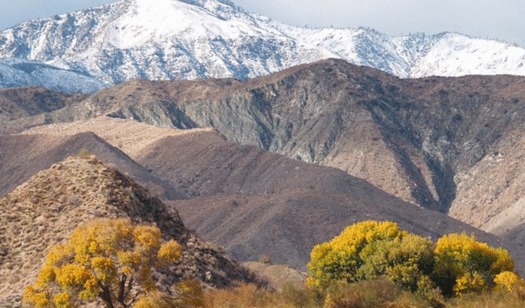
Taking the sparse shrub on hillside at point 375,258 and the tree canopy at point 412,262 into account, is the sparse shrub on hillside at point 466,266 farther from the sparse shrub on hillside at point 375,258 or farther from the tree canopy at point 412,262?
the sparse shrub on hillside at point 375,258

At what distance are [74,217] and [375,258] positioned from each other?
12.8m

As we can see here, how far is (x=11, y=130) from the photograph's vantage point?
616 feet

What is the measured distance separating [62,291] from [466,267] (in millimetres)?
20262

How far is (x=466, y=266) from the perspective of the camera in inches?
1628

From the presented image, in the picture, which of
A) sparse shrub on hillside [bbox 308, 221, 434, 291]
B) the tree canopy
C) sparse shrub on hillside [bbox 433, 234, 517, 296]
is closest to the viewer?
sparse shrub on hillside [bbox 308, 221, 434, 291]

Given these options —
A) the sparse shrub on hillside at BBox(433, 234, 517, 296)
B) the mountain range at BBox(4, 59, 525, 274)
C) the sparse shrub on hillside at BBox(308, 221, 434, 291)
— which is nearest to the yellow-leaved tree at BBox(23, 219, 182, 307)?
the sparse shrub on hillside at BBox(308, 221, 434, 291)

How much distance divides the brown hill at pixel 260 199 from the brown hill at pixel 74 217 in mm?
→ 51542

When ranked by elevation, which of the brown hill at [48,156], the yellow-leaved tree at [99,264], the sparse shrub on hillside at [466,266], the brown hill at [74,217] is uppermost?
the yellow-leaved tree at [99,264]

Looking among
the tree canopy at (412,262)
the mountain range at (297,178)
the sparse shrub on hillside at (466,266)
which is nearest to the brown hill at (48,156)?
the mountain range at (297,178)

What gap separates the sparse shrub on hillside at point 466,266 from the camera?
38.4 m

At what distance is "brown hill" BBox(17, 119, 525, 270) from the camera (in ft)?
350

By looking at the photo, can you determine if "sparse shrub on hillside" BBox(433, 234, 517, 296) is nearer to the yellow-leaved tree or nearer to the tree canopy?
the tree canopy

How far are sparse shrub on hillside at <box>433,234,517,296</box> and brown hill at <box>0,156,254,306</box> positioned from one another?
28.2ft

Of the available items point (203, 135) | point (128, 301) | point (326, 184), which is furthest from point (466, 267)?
point (203, 135)
